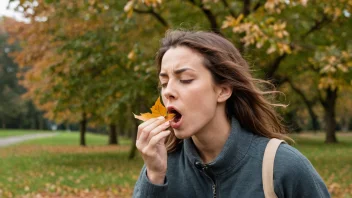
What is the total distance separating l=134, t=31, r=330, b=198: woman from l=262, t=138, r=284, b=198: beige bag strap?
0.06ft

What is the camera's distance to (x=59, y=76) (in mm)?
11469

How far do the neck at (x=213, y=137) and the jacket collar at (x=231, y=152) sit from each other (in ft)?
0.16

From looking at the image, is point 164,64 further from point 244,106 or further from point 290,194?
point 290,194

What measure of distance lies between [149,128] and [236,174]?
46 centimetres

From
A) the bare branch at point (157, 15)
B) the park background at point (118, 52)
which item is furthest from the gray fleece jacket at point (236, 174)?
the bare branch at point (157, 15)

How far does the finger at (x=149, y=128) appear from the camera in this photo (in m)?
2.03

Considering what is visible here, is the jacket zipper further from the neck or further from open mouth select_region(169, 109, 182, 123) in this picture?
open mouth select_region(169, 109, 182, 123)

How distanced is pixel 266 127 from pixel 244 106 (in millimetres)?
154

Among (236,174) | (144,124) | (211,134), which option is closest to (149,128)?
(144,124)

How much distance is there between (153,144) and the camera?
6.64 ft

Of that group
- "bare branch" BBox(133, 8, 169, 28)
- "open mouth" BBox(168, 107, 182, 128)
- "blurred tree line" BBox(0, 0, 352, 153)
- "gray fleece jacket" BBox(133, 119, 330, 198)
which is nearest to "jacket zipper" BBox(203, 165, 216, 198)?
"gray fleece jacket" BBox(133, 119, 330, 198)

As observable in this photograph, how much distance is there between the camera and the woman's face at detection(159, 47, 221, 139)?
209cm

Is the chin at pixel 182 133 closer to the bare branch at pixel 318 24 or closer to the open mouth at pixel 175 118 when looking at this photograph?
the open mouth at pixel 175 118

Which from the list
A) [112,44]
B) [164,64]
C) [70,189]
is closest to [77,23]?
[112,44]
